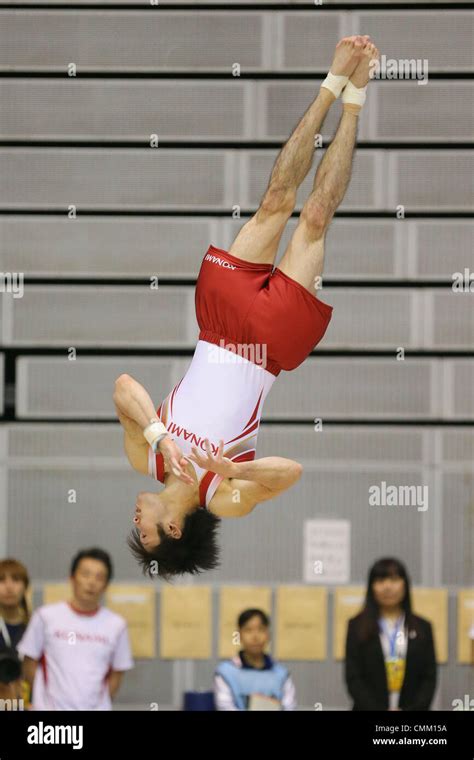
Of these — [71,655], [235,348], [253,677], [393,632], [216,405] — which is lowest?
[253,677]

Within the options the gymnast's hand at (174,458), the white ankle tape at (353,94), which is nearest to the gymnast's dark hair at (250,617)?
the gymnast's hand at (174,458)

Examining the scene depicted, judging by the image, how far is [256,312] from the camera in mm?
5730

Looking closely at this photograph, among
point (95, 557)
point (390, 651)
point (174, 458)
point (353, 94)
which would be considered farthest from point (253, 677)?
point (353, 94)

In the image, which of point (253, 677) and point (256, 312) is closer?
point (256, 312)

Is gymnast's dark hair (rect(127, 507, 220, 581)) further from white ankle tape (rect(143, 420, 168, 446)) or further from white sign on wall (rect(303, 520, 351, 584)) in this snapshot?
white sign on wall (rect(303, 520, 351, 584))

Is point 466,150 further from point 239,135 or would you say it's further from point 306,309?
point 306,309

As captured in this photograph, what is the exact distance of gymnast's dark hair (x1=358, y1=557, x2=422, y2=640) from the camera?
Answer: 7266 mm

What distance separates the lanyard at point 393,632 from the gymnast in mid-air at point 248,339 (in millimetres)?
1641

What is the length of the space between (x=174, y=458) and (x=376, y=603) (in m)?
2.28

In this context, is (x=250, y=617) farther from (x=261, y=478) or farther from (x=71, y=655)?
(x=261, y=478)

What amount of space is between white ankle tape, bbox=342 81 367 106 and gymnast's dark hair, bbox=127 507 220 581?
5.98 ft

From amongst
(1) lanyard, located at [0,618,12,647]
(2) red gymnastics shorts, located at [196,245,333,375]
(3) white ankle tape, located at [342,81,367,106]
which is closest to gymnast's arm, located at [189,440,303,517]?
(2) red gymnastics shorts, located at [196,245,333,375]

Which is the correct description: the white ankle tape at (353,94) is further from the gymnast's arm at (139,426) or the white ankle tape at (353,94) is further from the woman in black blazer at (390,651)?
the woman in black blazer at (390,651)

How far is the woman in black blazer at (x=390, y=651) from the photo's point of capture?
7199mm
